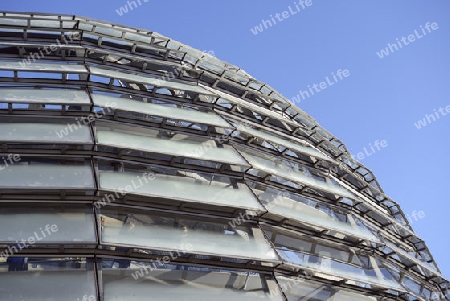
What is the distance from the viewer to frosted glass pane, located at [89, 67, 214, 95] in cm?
1666

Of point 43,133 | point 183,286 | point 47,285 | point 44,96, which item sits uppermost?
point 44,96

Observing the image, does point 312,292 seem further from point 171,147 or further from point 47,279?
point 47,279

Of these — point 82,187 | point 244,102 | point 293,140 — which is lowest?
point 82,187

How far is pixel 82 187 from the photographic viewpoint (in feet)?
39.2

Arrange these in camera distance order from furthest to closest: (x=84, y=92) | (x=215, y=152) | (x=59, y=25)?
(x=59, y=25) → (x=84, y=92) → (x=215, y=152)

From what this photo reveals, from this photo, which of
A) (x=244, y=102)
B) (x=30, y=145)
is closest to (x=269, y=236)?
(x=30, y=145)

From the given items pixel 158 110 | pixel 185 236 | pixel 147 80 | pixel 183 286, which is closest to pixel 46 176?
pixel 185 236

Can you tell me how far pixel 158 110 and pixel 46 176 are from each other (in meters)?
4.29

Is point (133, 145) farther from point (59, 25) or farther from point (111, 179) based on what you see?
point (59, 25)

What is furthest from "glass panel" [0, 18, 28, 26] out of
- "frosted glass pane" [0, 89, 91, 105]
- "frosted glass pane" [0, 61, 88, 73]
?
"frosted glass pane" [0, 89, 91, 105]

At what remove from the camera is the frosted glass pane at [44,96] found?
14508mm

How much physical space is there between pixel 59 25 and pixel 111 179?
795 cm

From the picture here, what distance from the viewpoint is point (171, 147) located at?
14.4m

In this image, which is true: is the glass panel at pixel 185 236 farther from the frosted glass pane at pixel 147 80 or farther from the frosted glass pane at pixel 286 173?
the frosted glass pane at pixel 147 80
